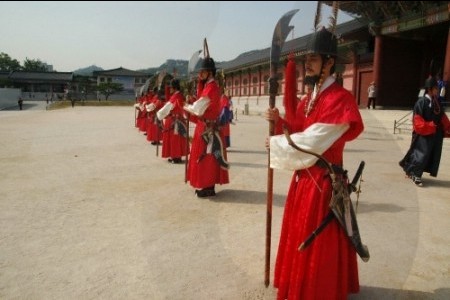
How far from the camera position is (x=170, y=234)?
12.5 feet

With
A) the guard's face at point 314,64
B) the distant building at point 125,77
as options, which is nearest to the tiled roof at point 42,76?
the distant building at point 125,77

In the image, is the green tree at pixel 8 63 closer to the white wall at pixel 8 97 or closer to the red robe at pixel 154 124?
the white wall at pixel 8 97

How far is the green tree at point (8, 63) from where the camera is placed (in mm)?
61344

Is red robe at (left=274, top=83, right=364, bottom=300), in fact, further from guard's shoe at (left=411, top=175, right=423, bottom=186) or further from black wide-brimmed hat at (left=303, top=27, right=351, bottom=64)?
guard's shoe at (left=411, top=175, right=423, bottom=186)

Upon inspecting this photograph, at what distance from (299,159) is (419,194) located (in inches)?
159

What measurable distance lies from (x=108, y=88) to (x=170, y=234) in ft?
183

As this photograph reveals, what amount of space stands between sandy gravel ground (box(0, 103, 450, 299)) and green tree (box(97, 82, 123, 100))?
167ft

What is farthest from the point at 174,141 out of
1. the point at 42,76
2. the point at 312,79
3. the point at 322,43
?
the point at 42,76

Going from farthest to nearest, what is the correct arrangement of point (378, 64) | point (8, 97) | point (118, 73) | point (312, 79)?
1. point (118, 73)
2. point (8, 97)
3. point (378, 64)
4. point (312, 79)

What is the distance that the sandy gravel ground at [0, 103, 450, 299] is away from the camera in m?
2.81

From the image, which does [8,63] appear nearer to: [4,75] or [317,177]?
[4,75]

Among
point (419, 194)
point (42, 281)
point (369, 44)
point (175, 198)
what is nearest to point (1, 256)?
point (42, 281)

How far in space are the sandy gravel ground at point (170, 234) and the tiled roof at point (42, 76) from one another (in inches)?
2259

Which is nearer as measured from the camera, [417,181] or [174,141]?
[417,181]
